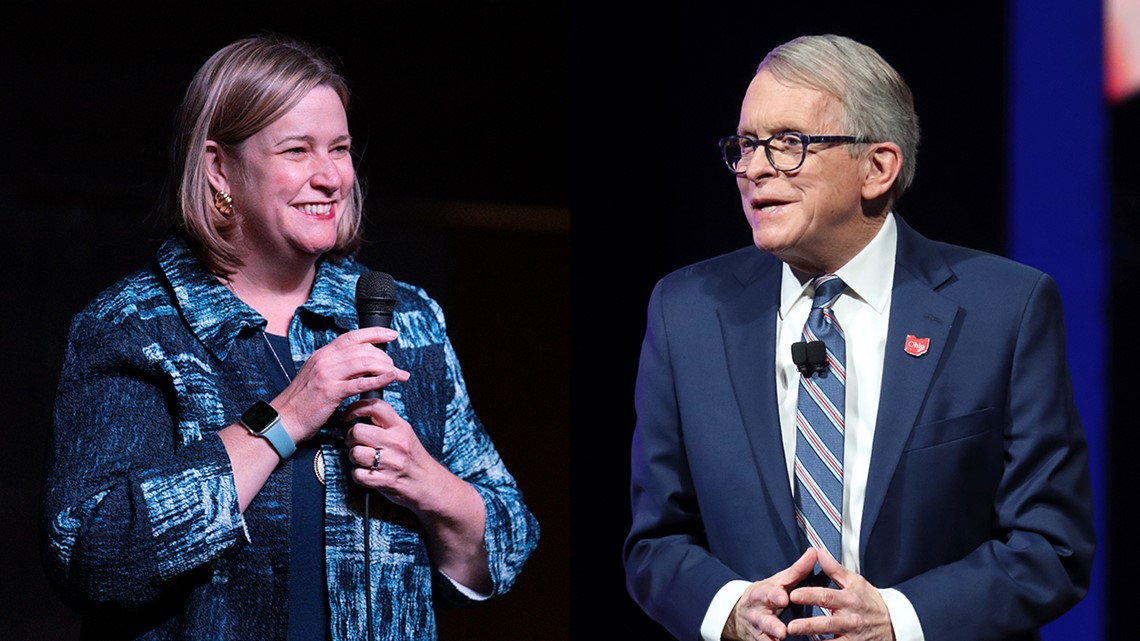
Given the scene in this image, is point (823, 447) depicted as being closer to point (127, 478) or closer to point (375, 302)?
point (375, 302)

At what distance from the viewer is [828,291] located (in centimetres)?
214

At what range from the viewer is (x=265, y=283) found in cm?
229

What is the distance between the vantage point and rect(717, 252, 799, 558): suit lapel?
2072 mm

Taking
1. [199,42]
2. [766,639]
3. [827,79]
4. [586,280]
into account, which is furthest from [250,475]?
[586,280]

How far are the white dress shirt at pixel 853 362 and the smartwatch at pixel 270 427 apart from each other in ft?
2.44

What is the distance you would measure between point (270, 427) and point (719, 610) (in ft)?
2.60

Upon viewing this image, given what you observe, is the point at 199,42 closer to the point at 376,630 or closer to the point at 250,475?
the point at 250,475

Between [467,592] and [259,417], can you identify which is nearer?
[259,417]

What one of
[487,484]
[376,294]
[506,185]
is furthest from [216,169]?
[506,185]

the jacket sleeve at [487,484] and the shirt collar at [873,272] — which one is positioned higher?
the shirt collar at [873,272]

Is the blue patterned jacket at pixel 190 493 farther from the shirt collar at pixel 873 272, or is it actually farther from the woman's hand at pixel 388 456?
the shirt collar at pixel 873 272

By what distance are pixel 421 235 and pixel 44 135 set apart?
98 cm

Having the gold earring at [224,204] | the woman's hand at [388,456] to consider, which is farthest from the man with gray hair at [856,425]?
the gold earring at [224,204]

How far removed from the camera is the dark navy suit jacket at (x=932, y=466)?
2000 mm
